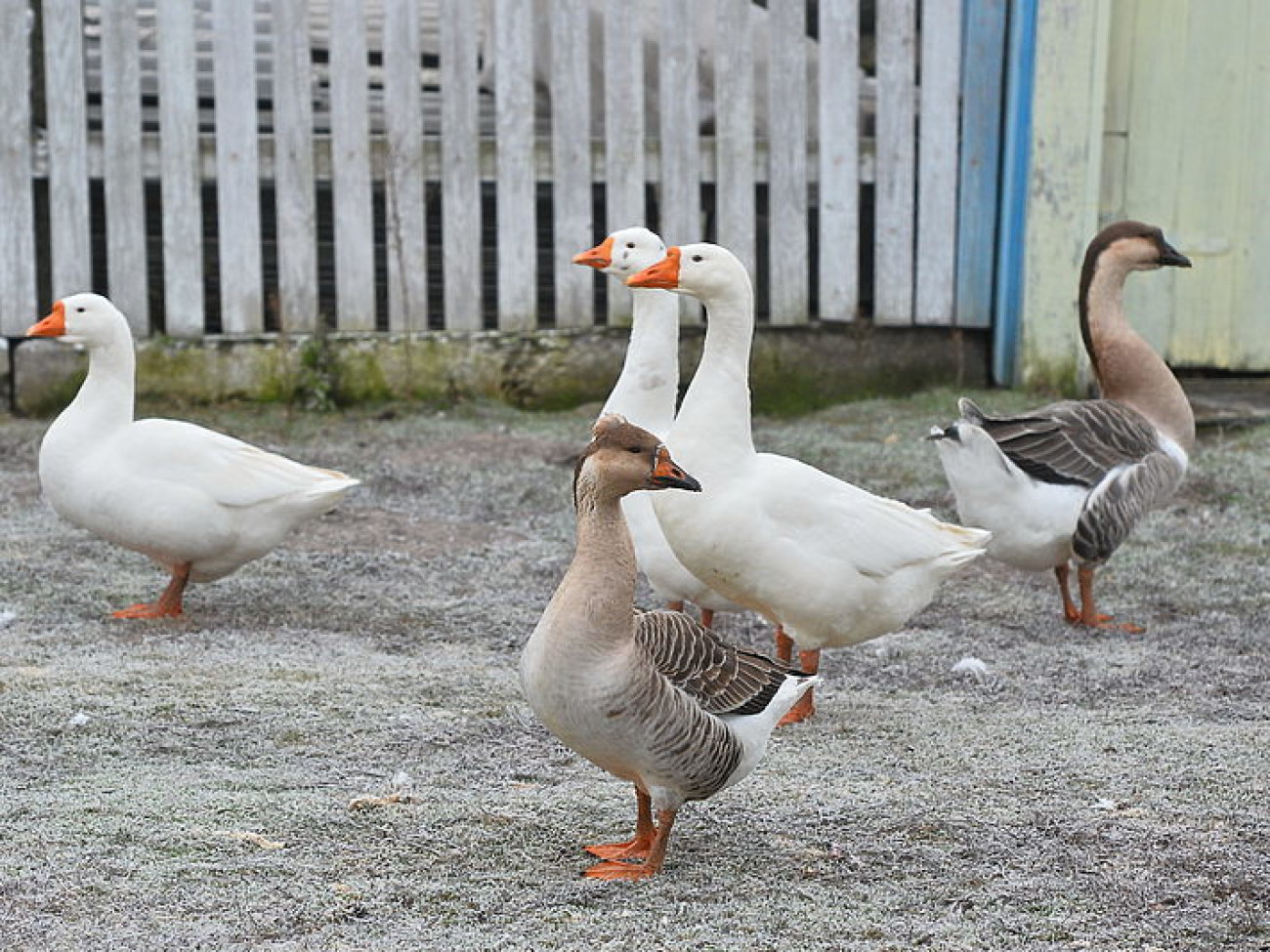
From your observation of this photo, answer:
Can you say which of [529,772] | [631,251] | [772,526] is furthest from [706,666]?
[631,251]

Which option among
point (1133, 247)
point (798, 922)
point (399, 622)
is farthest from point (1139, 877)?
point (1133, 247)

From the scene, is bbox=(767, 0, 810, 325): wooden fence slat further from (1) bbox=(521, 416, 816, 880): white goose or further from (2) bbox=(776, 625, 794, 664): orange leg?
(1) bbox=(521, 416, 816, 880): white goose

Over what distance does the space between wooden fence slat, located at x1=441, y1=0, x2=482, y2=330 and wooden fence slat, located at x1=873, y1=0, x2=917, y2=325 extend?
2038mm

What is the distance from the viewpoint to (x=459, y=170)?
8.73m

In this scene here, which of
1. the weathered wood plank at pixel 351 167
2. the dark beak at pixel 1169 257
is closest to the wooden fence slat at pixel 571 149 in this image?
the weathered wood plank at pixel 351 167

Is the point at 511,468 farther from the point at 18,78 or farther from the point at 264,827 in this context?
the point at 264,827

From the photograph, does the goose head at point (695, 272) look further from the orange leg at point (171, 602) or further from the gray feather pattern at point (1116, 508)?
the orange leg at point (171, 602)

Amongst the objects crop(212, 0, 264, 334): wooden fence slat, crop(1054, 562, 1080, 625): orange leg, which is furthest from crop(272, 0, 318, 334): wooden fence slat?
crop(1054, 562, 1080, 625): orange leg

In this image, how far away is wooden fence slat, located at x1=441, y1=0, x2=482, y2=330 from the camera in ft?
28.3

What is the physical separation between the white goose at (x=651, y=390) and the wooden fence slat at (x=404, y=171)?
119 inches

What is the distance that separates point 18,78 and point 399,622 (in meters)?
4.29

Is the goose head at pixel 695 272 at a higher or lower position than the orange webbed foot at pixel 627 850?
higher

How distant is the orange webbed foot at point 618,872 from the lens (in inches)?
133

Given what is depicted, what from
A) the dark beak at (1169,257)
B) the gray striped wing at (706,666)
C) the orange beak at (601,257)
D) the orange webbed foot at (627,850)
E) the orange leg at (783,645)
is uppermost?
the orange beak at (601,257)
